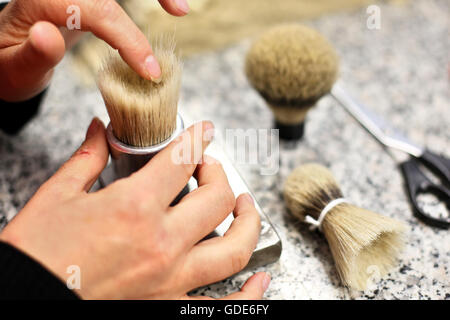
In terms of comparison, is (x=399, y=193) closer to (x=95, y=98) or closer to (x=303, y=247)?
(x=303, y=247)

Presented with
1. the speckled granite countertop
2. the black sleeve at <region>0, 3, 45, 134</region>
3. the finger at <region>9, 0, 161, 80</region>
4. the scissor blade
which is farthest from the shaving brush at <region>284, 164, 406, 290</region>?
the black sleeve at <region>0, 3, 45, 134</region>

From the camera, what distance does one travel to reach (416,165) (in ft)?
2.08

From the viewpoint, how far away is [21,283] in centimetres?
38

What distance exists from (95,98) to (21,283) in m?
0.47

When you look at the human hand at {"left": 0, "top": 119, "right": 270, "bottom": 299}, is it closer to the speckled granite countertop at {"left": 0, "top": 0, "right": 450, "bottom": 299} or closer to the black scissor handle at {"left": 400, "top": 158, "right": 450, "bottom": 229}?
the speckled granite countertop at {"left": 0, "top": 0, "right": 450, "bottom": 299}

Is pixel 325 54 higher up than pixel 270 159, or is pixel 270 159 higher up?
pixel 325 54

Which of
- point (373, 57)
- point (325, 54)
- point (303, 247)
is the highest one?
point (325, 54)

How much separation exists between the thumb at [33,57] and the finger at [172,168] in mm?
158

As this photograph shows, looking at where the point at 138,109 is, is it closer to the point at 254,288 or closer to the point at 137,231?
the point at 137,231

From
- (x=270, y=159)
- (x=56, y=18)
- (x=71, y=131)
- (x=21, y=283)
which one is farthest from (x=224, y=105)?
(x=21, y=283)

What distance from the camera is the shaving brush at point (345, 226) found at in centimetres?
50

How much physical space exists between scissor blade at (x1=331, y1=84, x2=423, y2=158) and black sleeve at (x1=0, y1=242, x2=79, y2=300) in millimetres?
504

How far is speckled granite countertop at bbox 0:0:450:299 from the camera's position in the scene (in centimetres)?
54
